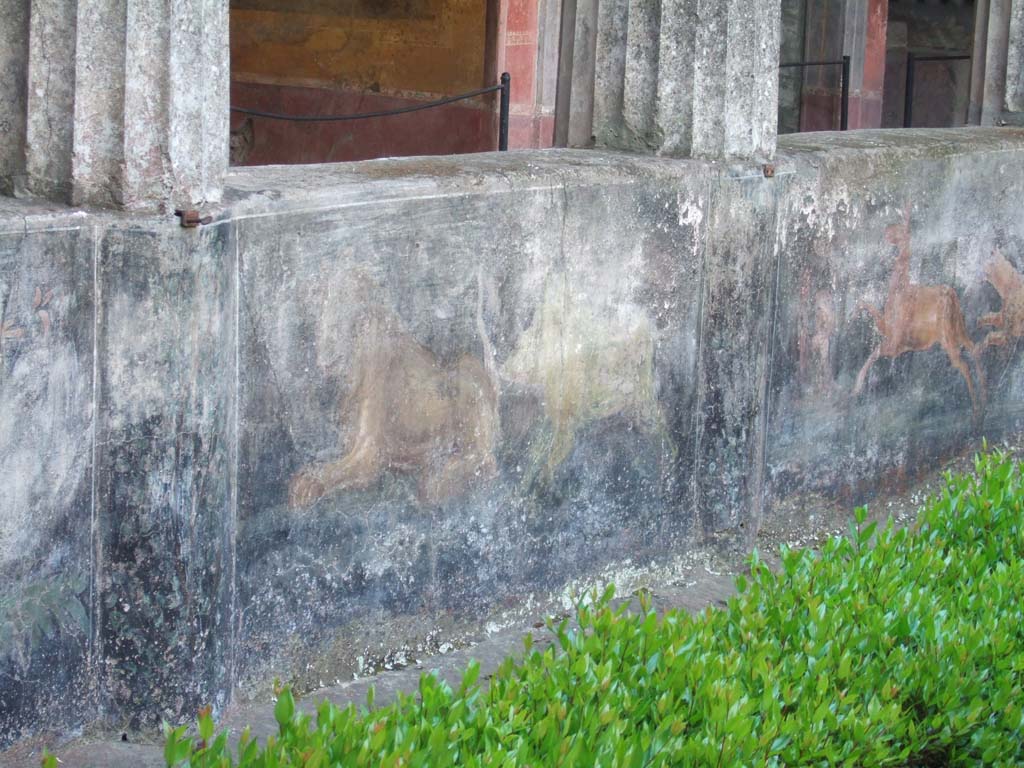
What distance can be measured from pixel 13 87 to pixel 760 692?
6.61 ft

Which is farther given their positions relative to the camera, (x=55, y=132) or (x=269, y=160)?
(x=269, y=160)

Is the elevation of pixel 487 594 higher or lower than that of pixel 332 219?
lower

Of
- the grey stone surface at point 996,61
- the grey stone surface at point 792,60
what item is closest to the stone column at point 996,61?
the grey stone surface at point 996,61

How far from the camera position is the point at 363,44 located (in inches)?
404

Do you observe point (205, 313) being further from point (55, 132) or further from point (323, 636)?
point (323, 636)

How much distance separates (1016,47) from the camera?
6.32 metres

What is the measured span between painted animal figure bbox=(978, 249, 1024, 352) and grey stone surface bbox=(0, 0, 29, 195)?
12.8 feet

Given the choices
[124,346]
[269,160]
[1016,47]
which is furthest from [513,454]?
[269,160]

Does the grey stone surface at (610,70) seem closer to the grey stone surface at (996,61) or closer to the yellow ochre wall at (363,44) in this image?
the grey stone surface at (996,61)

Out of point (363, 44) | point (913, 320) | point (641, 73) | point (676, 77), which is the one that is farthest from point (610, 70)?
point (363, 44)

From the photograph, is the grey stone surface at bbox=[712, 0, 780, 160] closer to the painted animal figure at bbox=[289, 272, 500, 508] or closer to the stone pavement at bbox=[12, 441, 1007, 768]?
A: the painted animal figure at bbox=[289, 272, 500, 508]

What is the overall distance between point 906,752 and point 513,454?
188 centimetres

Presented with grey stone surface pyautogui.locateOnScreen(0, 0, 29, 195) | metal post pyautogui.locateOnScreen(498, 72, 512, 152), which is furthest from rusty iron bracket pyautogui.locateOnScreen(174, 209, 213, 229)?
metal post pyautogui.locateOnScreen(498, 72, 512, 152)

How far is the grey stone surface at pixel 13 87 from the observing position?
321cm
